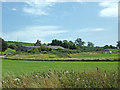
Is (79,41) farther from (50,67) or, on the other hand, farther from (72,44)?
(50,67)

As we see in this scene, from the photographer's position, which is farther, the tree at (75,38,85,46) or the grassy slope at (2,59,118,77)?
the tree at (75,38,85,46)

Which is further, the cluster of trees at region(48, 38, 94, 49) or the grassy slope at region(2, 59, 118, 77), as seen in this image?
the cluster of trees at region(48, 38, 94, 49)

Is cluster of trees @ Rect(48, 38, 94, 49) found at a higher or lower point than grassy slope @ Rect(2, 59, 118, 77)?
higher

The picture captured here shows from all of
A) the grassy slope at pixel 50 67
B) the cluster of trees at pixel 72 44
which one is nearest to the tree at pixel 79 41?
the cluster of trees at pixel 72 44

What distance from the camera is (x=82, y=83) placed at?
397 cm

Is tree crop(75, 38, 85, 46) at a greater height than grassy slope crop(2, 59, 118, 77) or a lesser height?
greater

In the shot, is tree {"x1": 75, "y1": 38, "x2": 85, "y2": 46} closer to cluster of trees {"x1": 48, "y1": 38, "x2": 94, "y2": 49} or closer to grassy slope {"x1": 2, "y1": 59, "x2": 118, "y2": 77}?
cluster of trees {"x1": 48, "y1": 38, "x2": 94, "y2": 49}

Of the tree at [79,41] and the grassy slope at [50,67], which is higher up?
the tree at [79,41]

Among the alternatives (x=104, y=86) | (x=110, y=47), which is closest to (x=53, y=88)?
(x=104, y=86)

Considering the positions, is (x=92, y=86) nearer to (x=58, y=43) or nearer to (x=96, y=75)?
(x=96, y=75)

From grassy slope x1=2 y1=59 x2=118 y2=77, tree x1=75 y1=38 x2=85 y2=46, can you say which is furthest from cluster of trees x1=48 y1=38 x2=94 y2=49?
grassy slope x1=2 y1=59 x2=118 y2=77

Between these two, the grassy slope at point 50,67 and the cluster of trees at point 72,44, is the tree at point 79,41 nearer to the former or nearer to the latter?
the cluster of trees at point 72,44

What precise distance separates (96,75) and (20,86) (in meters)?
2.08

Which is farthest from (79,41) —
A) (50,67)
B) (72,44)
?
(50,67)
